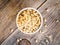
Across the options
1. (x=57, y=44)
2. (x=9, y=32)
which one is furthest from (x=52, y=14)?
(x=9, y=32)

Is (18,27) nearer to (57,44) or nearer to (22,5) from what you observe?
(22,5)

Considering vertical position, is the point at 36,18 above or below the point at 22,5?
below

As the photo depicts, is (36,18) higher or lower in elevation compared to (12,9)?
lower

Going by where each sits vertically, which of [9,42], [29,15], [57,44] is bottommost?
[57,44]

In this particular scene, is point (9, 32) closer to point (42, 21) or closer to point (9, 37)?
point (9, 37)

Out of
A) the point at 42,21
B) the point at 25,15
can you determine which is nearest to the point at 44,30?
the point at 42,21
